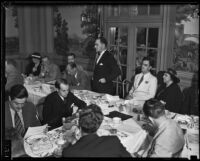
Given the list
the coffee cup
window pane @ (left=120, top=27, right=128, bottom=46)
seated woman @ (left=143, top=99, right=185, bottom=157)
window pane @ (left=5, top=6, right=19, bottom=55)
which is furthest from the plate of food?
window pane @ (left=5, top=6, right=19, bottom=55)

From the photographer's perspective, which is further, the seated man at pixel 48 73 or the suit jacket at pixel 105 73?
the seated man at pixel 48 73

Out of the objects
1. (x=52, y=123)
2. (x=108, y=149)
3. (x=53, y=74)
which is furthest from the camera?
(x=53, y=74)

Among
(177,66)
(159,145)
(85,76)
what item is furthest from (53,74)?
(159,145)

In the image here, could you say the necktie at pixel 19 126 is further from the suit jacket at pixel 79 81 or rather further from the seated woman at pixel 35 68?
the seated woman at pixel 35 68

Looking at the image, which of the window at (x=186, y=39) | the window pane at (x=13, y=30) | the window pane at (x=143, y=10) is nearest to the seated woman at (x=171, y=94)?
the window at (x=186, y=39)

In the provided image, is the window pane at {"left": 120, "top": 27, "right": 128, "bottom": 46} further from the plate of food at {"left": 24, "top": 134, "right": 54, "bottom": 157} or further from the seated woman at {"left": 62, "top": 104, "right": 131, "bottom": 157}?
the seated woman at {"left": 62, "top": 104, "right": 131, "bottom": 157}

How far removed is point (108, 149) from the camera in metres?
1.58

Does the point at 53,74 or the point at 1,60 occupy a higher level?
the point at 1,60

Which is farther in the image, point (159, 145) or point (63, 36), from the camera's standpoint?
point (63, 36)

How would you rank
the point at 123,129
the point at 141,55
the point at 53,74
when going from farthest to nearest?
1. the point at 141,55
2. the point at 53,74
3. the point at 123,129

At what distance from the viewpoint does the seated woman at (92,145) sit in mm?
1531

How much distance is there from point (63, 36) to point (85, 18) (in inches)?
28.5

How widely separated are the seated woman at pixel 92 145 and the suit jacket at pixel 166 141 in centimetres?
31

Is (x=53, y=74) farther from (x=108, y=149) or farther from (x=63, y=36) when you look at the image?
(x=108, y=149)
